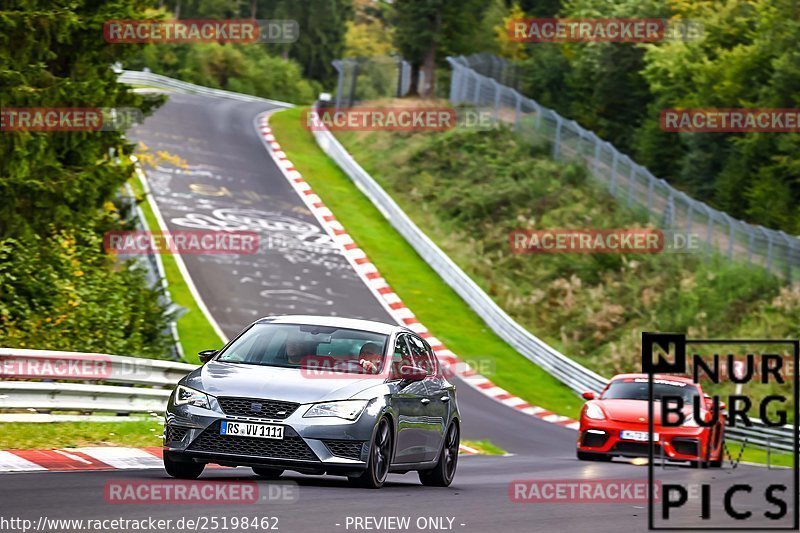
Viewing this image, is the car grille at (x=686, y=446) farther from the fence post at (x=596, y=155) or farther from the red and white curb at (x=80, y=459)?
the fence post at (x=596, y=155)

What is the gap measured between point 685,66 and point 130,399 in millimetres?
38020

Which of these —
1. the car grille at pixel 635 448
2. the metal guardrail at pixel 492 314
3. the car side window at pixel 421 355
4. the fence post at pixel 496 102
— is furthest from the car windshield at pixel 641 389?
the fence post at pixel 496 102

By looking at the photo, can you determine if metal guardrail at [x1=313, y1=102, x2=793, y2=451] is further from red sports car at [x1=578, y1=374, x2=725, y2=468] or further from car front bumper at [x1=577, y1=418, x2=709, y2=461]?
car front bumper at [x1=577, y1=418, x2=709, y2=461]

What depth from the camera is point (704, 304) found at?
3481 cm

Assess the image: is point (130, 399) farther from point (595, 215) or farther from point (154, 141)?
point (154, 141)

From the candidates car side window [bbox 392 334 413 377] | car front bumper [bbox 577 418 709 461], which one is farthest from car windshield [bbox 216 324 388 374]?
car front bumper [bbox 577 418 709 461]

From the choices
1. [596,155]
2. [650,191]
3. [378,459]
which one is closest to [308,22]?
[596,155]

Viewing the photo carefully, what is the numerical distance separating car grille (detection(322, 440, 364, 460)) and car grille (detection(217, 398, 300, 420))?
Answer: 15.4 inches

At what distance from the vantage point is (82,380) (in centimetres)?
1655

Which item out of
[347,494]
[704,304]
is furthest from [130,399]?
[704,304]

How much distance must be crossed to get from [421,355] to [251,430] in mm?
2992

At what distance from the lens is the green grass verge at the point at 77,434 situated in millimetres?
13938

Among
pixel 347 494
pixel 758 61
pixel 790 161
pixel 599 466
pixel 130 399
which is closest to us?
pixel 347 494

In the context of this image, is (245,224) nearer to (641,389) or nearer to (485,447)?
(485,447)
